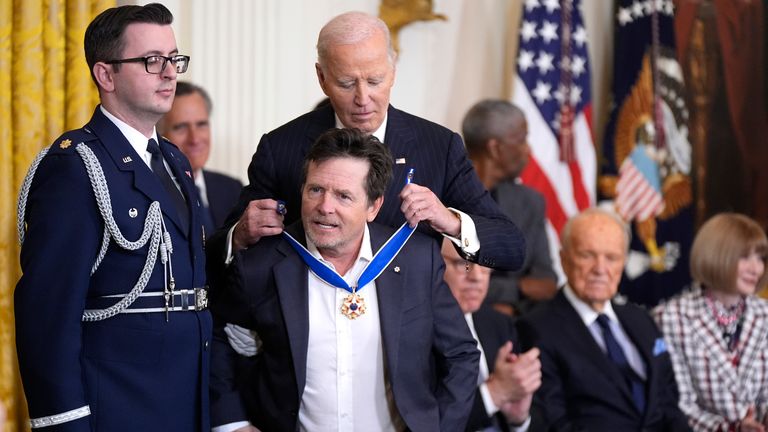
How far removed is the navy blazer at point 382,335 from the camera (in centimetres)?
347

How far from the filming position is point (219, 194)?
5.78 meters

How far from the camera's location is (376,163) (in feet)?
11.4

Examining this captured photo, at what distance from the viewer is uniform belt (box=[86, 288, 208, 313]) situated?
323 cm

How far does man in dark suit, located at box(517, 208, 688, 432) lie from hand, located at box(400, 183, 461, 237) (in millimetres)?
1614

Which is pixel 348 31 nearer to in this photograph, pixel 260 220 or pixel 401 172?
pixel 401 172

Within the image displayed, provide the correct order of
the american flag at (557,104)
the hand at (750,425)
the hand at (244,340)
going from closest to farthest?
the hand at (244,340)
the hand at (750,425)
the american flag at (557,104)

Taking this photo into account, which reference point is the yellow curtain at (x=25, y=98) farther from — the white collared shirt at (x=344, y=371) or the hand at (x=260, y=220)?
the white collared shirt at (x=344, y=371)

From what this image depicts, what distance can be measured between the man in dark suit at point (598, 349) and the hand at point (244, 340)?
1611 millimetres

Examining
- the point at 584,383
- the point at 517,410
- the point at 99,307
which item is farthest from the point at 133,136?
the point at 584,383

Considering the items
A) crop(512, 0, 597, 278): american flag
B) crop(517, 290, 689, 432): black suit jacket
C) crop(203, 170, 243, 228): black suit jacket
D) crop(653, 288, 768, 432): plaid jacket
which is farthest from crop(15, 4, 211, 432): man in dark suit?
crop(512, 0, 597, 278): american flag

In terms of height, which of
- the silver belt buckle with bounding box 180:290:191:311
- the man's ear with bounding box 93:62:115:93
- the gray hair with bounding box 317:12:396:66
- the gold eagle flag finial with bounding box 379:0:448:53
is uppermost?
the gold eagle flag finial with bounding box 379:0:448:53

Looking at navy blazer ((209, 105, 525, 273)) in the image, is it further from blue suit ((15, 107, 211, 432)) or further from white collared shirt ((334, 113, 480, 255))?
blue suit ((15, 107, 211, 432))

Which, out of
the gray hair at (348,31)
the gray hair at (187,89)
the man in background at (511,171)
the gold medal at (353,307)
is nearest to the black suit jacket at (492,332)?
the man in background at (511,171)

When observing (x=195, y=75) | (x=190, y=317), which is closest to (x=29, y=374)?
(x=190, y=317)
